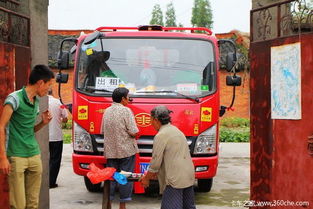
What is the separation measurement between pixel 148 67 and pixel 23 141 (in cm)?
319

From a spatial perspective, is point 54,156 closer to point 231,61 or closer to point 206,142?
point 206,142

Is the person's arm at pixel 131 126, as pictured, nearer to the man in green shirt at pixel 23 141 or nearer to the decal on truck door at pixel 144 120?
the decal on truck door at pixel 144 120

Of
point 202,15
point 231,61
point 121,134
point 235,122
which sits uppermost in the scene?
point 202,15

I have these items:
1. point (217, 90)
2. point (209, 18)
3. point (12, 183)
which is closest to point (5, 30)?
point (12, 183)

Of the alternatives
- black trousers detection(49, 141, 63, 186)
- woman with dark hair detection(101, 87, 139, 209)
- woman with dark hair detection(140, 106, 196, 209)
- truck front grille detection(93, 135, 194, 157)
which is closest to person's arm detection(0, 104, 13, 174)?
woman with dark hair detection(140, 106, 196, 209)

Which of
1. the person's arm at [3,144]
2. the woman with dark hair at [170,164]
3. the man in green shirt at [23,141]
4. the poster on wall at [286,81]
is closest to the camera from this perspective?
the person's arm at [3,144]

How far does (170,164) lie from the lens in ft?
14.8

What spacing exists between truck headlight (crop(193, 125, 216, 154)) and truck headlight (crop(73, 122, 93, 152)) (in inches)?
62.9

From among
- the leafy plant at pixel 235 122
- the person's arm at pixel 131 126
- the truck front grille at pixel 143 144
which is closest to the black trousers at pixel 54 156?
the truck front grille at pixel 143 144

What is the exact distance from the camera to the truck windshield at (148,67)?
23.3ft

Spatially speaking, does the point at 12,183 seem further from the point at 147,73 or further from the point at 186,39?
the point at 186,39

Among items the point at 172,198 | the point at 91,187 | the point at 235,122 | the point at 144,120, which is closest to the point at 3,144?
the point at 172,198

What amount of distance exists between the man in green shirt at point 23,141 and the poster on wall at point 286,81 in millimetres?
2441

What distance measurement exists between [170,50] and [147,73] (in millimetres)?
530
